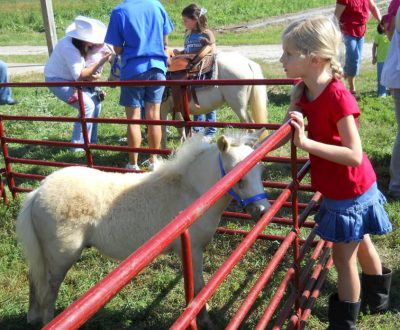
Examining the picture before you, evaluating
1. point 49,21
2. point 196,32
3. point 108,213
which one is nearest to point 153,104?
point 196,32

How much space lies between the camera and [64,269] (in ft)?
10.1

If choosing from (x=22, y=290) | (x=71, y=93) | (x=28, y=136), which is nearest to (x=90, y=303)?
(x=22, y=290)

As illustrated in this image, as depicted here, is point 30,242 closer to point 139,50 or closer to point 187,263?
point 187,263

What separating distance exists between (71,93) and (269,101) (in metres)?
3.77

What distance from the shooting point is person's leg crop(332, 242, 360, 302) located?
2.49 meters

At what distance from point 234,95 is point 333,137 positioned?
4233 mm

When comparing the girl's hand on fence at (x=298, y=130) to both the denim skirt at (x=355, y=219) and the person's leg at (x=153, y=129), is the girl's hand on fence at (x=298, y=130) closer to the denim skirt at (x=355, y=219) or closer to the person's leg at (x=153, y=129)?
the denim skirt at (x=355, y=219)

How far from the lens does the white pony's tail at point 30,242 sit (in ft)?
10.1

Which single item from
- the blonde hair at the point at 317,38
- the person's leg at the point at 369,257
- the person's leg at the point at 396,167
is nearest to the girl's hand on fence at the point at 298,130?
the blonde hair at the point at 317,38

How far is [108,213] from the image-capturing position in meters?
3.01

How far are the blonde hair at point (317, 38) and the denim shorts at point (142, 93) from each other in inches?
113

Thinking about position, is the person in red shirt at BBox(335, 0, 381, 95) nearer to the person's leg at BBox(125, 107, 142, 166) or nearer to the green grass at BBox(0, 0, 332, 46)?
the person's leg at BBox(125, 107, 142, 166)

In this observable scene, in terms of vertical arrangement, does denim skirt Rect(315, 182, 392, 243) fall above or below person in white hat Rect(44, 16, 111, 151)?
below

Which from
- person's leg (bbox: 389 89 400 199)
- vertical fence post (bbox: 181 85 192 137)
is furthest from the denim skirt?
person's leg (bbox: 389 89 400 199)
